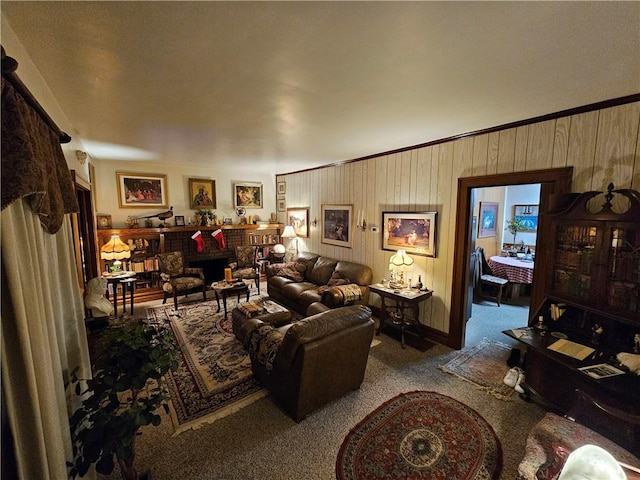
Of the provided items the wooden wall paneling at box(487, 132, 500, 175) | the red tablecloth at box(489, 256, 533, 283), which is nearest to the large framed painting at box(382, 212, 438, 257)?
the wooden wall paneling at box(487, 132, 500, 175)

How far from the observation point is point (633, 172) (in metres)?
2.26

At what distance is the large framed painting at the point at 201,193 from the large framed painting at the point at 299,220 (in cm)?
184

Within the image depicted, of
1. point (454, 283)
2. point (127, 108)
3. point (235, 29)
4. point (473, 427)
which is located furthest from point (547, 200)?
point (127, 108)

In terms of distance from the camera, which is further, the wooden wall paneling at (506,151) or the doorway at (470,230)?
the wooden wall paneling at (506,151)

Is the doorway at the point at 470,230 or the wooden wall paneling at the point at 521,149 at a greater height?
the wooden wall paneling at the point at 521,149

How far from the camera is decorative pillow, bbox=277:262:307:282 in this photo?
5.39 metres

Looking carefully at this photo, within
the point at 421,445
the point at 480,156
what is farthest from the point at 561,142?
the point at 421,445

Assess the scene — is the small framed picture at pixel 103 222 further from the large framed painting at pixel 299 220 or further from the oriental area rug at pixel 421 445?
the oriental area rug at pixel 421 445

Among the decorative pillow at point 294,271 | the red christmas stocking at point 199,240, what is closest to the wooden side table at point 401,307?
the decorative pillow at point 294,271

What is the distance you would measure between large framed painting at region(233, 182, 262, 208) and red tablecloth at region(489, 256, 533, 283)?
5.65 metres

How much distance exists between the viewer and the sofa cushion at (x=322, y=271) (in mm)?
5164

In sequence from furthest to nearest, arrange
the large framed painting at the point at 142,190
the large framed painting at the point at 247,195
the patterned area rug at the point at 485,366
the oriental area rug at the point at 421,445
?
the large framed painting at the point at 247,195
the large framed painting at the point at 142,190
the patterned area rug at the point at 485,366
the oriental area rug at the point at 421,445

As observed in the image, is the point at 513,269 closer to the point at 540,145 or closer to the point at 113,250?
the point at 540,145

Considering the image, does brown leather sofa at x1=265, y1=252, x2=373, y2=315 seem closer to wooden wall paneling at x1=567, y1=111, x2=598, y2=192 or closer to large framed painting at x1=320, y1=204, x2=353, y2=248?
large framed painting at x1=320, y1=204, x2=353, y2=248
